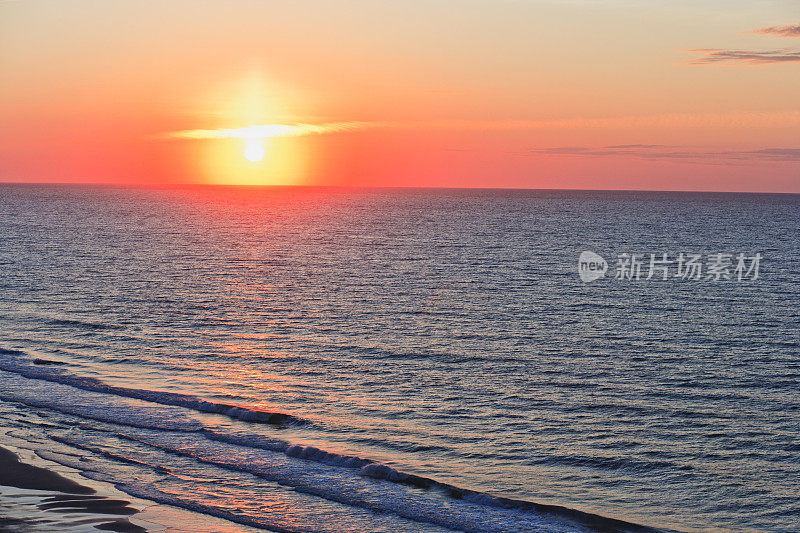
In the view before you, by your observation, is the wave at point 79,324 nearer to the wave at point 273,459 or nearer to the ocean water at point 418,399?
the ocean water at point 418,399

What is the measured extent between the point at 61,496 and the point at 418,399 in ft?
37.2

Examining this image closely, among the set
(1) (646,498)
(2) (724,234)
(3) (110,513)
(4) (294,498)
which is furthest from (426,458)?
(2) (724,234)

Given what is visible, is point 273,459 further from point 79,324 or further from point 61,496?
point 79,324

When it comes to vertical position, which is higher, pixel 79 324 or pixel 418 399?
pixel 79 324

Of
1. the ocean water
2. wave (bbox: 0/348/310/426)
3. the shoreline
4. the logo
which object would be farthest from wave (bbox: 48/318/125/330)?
the logo

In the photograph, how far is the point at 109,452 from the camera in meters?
19.3

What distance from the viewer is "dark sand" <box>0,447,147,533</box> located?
14.3 metres

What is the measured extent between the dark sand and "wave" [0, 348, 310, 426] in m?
6.49

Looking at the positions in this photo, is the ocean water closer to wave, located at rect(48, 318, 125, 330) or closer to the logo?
wave, located at rect(48, 318, 125, 330)

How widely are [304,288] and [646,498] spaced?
37.6 meters

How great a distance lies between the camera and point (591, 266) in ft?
232

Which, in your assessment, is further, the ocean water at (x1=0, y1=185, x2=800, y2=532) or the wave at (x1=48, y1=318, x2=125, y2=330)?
the wave at (x1=48, y1=318, x2=125, y2=330)

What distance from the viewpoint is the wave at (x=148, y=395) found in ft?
74.6

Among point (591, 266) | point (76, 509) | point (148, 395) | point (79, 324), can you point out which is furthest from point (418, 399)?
point (591, 266)
